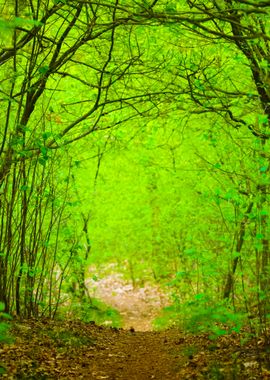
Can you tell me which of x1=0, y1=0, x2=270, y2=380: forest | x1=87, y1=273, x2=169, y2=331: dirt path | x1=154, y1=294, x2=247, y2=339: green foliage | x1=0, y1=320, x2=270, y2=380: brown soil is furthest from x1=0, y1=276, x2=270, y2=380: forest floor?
x1=87, y1=273, x2=169, y2=331: dirt path

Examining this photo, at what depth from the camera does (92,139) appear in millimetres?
9039

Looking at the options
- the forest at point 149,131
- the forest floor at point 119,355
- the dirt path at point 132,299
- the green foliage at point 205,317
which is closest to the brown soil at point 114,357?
the forest floor at point 119,355

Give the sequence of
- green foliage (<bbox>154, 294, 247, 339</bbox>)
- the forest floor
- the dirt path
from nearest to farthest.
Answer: green foliage (<bbox>154, 294, 247, 339</bbox>)
the forest floor
the dirt path

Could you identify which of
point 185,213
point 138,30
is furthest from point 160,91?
point 185,213

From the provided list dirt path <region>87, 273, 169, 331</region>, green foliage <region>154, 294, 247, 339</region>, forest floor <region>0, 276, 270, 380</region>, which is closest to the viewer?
green foliage <region>154, 294, 247, 339</region>

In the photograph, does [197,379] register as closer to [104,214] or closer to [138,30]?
[138,30]

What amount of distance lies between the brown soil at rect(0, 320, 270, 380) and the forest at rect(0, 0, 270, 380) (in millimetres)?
119

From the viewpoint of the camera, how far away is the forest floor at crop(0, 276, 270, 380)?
16.5ft

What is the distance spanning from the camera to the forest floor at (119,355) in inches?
198

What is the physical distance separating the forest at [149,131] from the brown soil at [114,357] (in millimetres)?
119

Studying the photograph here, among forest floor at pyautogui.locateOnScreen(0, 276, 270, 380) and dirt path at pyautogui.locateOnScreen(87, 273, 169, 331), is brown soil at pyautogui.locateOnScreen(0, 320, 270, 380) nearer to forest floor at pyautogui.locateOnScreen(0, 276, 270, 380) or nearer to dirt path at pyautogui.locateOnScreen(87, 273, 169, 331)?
forest floor at pyautogui.locateOnScreen(0, 276, 270, 380)

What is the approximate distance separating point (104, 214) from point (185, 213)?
5.67 meters

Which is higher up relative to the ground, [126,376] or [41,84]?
[41,84]

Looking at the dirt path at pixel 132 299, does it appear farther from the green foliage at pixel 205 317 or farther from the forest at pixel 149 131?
the forest at pixel 149 131
